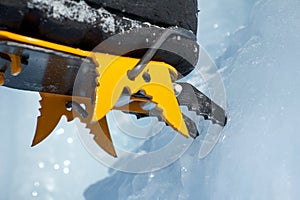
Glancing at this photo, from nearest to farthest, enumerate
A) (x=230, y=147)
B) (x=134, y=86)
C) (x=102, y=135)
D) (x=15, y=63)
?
(x=15, y=63)
(x=134, y=86)
(x=102, y=135)
(x=230, y=147)

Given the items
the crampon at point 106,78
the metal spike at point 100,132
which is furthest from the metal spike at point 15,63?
the metal spike at point 100,132

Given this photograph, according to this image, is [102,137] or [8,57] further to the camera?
[102,137]

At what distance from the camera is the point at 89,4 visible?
1.00 meters

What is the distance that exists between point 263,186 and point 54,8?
1050 millimetres

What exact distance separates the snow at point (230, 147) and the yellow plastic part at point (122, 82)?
69 centimetres

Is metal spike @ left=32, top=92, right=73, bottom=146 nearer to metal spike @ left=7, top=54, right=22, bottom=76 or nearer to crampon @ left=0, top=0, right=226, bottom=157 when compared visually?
crampon @ left=0, top=0, right=226, bottom=157

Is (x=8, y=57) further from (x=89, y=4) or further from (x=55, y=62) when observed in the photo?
(x=89, y=4)

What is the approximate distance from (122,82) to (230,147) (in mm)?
967

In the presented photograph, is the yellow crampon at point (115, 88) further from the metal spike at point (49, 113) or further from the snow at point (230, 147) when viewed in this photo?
the snow at point (230, 147)

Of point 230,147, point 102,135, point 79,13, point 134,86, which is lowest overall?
point 230,147

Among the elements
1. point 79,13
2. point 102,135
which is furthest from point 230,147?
point 79,13

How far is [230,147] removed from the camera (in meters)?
1.91

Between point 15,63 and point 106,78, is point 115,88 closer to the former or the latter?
point 106,78

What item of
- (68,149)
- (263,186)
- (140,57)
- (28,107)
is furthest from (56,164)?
(140,57)
